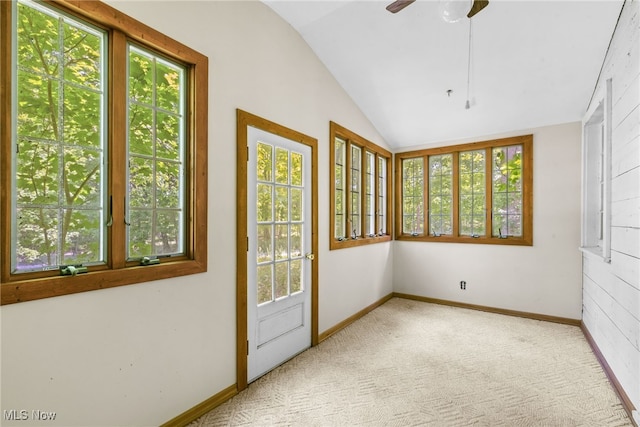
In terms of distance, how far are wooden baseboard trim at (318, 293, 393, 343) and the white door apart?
27cm

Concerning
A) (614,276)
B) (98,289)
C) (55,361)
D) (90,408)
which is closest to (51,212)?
(98,289)

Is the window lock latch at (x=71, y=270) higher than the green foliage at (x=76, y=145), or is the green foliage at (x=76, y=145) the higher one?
the green foliage at (x=76, y=145)

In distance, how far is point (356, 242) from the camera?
13.3 ft

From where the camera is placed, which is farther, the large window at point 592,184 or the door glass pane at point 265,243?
the large window at point 592,184

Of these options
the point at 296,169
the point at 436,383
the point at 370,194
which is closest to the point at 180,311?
the point at 296,169

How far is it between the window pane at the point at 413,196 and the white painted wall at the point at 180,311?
7.23 feet

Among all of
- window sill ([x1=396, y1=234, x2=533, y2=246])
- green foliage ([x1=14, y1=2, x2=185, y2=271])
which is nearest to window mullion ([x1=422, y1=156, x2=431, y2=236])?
window sill ([x1=396, y1=234, x2=533, y2=246])

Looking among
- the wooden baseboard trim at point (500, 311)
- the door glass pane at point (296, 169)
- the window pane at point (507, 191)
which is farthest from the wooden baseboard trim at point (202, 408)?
the window pane at point (507, 191)

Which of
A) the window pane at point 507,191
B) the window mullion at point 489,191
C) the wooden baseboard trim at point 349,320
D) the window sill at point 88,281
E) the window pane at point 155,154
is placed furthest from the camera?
the window mullion at point 489,191

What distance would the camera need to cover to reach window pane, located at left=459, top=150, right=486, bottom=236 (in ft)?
15.1

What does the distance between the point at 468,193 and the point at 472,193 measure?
2.1 inches

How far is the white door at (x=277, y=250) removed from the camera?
8.56 feet

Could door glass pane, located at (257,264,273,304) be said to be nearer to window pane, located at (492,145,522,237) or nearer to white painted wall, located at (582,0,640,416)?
white painted wall, located at (582,0,640,416)

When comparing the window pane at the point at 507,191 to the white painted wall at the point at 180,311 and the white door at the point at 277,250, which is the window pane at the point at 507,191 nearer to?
the white painted wall at the point at 180,311
